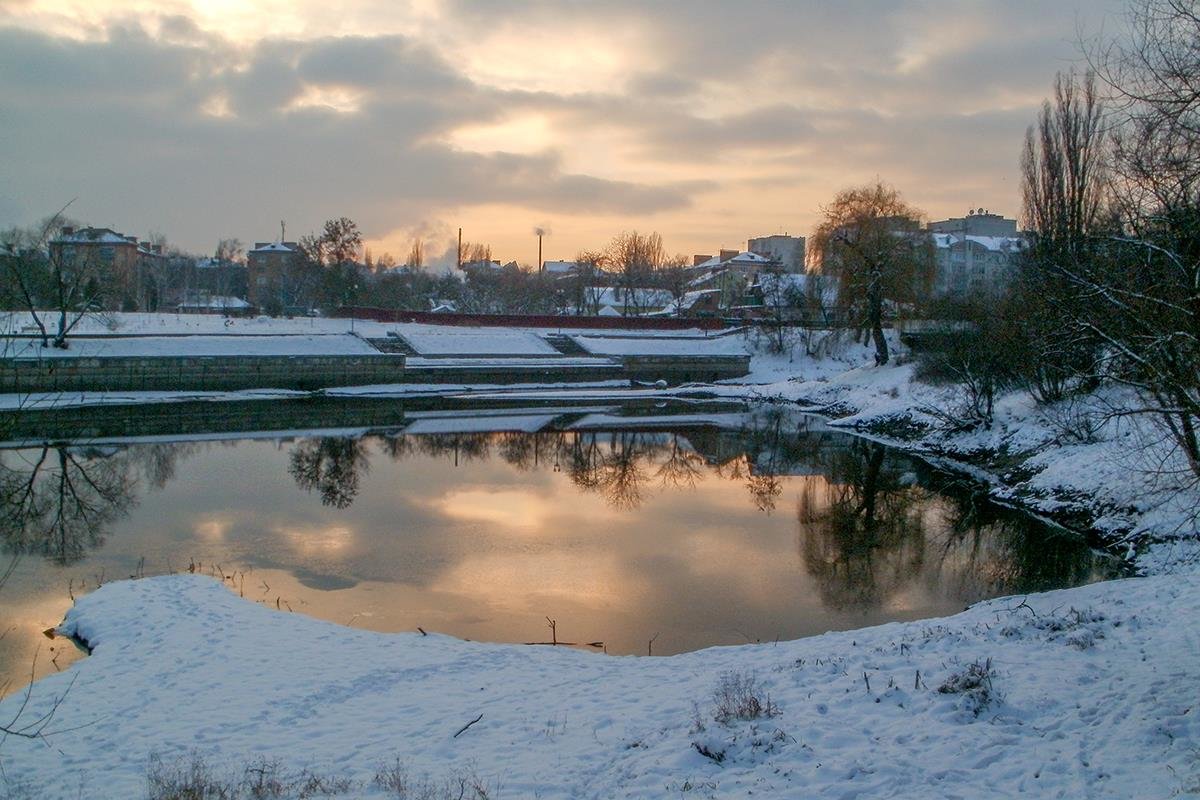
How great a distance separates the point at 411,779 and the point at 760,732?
2.46 m

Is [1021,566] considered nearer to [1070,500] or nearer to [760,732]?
[1070,500]

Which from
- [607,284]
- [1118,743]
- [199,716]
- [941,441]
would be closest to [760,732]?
[1118,743]

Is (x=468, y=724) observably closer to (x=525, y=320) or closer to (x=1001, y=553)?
(x=1001, y=553)

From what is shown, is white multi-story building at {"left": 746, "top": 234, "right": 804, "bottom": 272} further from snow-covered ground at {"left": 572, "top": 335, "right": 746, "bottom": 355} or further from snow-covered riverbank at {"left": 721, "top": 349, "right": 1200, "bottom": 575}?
snow-covered riverbank at {"left": 721, "top": 349, "right": 1200, "bottom": 575}

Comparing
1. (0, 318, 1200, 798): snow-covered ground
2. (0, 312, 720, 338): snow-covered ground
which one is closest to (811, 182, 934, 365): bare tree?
(0, 312, 720, 338): snow-covered ground

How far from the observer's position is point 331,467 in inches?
820

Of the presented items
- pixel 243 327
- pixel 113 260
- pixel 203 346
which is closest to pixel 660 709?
pixel 203 346

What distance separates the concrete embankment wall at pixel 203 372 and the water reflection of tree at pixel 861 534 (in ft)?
78.4

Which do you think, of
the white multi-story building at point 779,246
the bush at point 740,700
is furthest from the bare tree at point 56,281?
the white multi-story building at point 779,246

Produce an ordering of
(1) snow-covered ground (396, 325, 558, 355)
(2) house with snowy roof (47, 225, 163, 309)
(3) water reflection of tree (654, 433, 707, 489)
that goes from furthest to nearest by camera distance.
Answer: (1) snow-covered ground (396, 325, 558, 355), (2) house with snowy roof (47, 225, 163, 309), (3) water reflection of tree (654, 433, 707, 489)

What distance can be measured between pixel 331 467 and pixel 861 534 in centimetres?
1227

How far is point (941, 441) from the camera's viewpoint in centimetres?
2481

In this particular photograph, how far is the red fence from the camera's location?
51.6 metres

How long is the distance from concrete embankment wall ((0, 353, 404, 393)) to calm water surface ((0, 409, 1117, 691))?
10884mm
